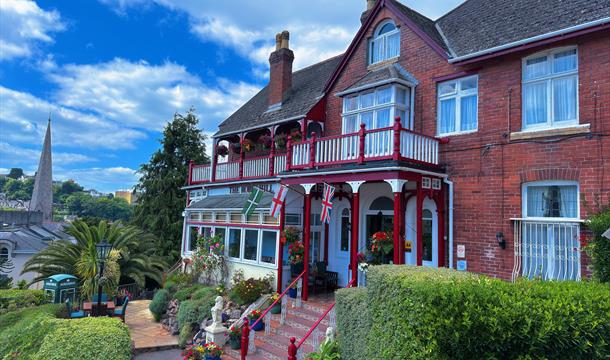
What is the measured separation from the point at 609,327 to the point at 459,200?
6775 mm

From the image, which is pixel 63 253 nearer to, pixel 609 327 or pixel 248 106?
pixel 248 106

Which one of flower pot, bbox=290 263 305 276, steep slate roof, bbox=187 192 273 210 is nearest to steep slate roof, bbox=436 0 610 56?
flower pot, bbox=290 263 305 276

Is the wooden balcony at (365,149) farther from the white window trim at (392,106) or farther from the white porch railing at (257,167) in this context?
the white porch railing at (257,167)

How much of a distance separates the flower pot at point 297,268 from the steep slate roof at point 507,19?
784 cm

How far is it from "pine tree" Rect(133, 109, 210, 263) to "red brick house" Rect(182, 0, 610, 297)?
11.8 m

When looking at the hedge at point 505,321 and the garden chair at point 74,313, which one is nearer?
the hedge at point 505,321

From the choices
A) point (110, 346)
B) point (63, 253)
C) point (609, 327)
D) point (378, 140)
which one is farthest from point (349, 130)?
point (63, 253)

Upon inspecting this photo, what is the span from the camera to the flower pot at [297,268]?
13141 mm

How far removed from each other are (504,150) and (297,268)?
7.06 m

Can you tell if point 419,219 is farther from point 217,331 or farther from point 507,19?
point 217,331

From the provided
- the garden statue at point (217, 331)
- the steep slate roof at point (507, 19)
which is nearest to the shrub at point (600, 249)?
the steep slate roof at point (507, 19)

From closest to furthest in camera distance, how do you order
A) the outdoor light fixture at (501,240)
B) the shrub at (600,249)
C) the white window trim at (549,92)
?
the shrub at (600,249) → the white window trim at (549,92) → the outdoor light fixture at (501,240)

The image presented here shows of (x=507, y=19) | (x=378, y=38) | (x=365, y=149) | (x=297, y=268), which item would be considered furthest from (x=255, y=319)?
(x=507, y=19)

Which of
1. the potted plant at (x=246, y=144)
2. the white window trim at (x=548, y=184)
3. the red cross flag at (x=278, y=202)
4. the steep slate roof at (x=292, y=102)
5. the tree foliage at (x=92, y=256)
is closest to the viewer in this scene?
the white window trim at (x=548, y=184)
